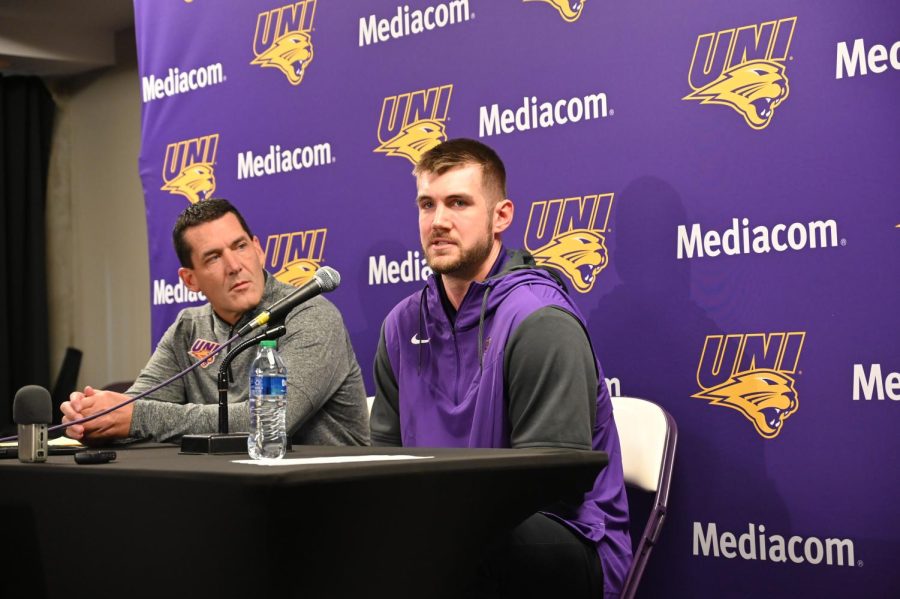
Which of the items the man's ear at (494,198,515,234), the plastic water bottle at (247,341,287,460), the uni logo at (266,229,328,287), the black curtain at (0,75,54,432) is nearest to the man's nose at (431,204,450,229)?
the man's ear at (494,198,515,234)

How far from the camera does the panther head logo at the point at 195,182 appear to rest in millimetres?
4164

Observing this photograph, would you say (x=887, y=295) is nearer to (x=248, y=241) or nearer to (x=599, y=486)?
Result: (x=599, y=486)

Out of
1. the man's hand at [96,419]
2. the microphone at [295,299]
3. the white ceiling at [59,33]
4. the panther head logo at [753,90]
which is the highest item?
the white ceiling at [59,33]

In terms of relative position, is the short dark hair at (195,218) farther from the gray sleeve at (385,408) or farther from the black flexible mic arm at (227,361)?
the black flexible mic arm at (227,361)

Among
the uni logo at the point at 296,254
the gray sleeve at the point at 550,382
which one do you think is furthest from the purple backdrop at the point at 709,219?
the gray sleeve at the point at 550,382

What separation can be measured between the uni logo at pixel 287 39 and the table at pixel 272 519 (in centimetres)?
236

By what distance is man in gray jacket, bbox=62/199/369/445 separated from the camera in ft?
8.09

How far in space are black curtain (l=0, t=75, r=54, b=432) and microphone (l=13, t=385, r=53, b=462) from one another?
4829mm

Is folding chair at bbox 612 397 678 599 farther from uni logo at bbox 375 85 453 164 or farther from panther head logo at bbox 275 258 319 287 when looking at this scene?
panther head logo at bbox 275 258 319 287

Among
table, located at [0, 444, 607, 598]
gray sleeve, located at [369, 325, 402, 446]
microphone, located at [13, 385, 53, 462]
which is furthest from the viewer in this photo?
gray sleeve, located at [369, 325, 402, 446]

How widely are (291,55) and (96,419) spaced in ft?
6.60

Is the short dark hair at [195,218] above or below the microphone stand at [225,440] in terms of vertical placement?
above

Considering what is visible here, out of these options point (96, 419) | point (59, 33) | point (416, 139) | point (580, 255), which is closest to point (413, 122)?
point (416, 139)

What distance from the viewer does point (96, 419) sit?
7.82 ft
